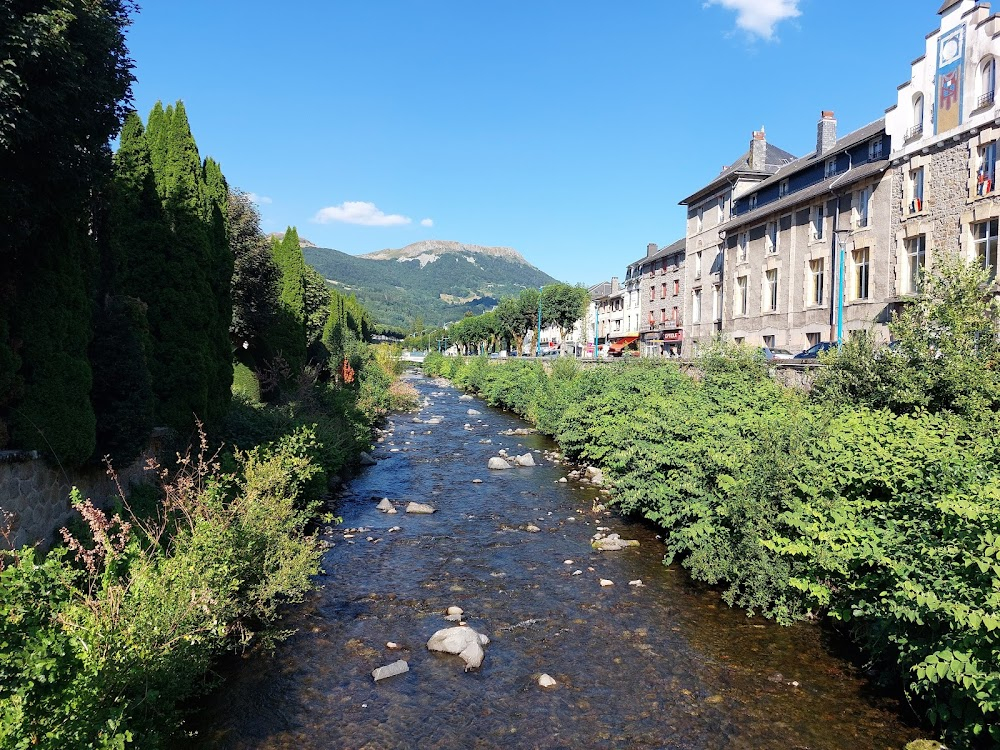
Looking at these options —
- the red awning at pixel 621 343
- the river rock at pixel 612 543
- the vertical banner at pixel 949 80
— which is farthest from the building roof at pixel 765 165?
the river rock at pixel 612 543

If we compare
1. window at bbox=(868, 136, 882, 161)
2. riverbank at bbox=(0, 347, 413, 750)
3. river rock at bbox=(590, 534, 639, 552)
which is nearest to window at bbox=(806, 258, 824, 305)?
window at bbox=(868, 136, 882, 161)

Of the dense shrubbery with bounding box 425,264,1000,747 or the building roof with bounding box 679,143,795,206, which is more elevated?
the building roof with bounding box 679,143,795,206

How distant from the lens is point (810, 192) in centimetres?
3316

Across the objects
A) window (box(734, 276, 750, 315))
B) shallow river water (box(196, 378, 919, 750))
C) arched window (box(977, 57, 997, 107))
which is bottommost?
shallow river water (box(196, 378, 919, 750))

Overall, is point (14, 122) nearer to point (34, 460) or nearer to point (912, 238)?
point (34, 460)

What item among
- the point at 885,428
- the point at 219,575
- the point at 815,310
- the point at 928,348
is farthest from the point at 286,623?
the point at 815,310

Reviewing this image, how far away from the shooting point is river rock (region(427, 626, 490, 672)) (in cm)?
701

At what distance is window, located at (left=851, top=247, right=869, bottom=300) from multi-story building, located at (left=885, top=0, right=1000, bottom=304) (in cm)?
216

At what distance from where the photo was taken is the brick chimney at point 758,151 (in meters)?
43.2

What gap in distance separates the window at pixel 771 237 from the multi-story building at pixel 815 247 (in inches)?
2.3

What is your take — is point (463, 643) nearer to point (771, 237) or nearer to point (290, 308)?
point (290, 308)

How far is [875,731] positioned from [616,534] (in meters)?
5.97

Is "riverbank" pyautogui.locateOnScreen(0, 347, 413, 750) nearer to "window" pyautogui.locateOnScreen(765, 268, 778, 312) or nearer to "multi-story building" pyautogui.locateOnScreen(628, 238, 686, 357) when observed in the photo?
"window" pyautogui.locateOnScreen(765, 268, 778, 312)

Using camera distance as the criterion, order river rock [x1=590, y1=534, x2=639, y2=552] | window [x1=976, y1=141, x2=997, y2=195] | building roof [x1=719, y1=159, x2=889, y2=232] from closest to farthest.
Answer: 1. river rock [x1=590, y1=534, x2=639, y2=552]
2. window [x1=976, y1=141, x2=997, y2=195]
3. building roof [x1=719, y1=159, x2=889, y2=232]
